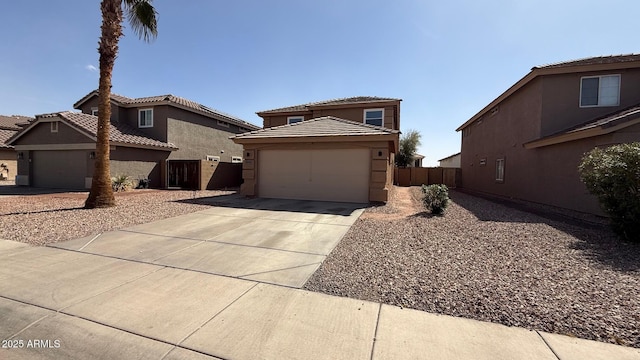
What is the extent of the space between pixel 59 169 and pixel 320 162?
18.2 m

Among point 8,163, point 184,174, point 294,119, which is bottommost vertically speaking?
point 184,174

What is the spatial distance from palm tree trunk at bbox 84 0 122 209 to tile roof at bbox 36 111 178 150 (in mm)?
→ 7477

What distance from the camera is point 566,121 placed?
1294cm

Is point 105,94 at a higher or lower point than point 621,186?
higher

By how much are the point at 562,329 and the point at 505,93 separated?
57.2 feet

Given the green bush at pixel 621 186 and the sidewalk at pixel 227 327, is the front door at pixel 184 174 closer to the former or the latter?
the sidewalk at pixel 227 327

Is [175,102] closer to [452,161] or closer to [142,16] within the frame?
[142,16]

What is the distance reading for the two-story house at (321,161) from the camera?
483 inches

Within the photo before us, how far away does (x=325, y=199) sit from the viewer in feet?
43.7

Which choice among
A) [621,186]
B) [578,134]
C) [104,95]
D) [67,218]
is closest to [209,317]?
[67,218]

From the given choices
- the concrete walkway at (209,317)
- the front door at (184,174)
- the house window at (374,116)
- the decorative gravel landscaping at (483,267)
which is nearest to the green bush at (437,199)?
the decorative gravel landscaping at (483,267)

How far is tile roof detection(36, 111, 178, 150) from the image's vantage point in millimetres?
17625

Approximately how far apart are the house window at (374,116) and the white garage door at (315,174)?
7128 millimetres

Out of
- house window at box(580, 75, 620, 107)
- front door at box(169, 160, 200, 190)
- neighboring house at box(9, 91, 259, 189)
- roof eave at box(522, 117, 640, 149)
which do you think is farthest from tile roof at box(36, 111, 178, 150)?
house window at box(580, 75, 620, 107)
